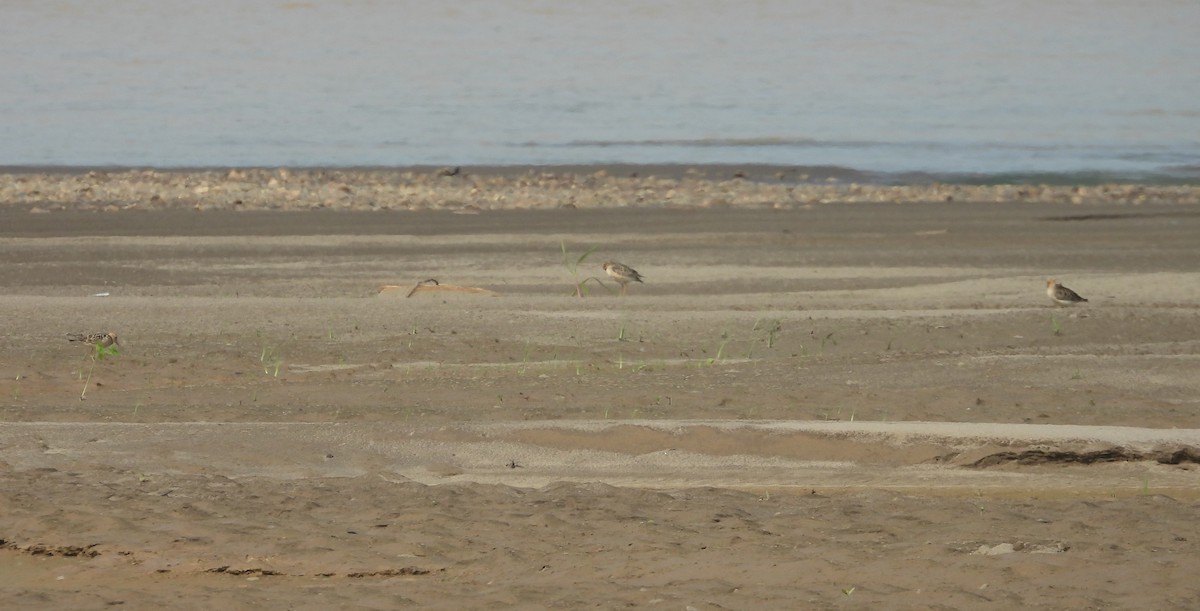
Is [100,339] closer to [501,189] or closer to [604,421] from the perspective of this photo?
[604,421]

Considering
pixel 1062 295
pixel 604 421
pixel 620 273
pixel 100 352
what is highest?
pixel 1062 295

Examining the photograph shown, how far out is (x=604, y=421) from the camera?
24.1ft

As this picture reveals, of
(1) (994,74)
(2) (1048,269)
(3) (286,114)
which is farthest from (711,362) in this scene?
(1) (994,74)

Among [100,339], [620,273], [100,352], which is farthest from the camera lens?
[620,273]

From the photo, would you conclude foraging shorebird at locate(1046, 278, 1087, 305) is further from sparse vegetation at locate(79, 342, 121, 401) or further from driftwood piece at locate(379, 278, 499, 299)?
sparse vegetation at locate(79, 342, 121, 401)

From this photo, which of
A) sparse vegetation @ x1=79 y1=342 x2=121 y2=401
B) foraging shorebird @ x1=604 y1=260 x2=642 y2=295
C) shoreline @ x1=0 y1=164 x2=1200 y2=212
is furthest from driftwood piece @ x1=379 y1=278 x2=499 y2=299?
shoreline @ x1=0 y1=164 x2=1200 y2=212

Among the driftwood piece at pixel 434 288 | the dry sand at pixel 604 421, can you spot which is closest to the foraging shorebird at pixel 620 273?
the dry sand at pixel 604 421

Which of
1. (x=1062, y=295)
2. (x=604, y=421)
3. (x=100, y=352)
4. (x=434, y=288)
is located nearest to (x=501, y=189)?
(x=434, y=288)

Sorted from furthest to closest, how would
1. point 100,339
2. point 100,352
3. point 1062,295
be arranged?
point 1062,295 < point 100,339 < point 100,352

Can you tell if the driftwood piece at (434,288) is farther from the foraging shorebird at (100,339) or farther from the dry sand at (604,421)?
the foraging shorebird at (100,339)

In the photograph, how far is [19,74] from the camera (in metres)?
36.4

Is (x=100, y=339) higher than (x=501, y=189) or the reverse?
the reverse

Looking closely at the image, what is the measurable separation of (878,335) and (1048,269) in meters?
4.39

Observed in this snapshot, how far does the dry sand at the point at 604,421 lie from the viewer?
512cm
